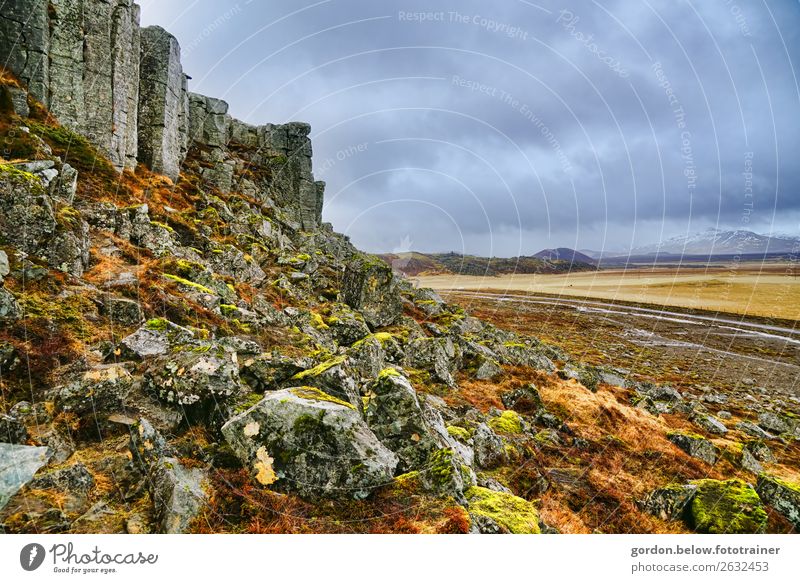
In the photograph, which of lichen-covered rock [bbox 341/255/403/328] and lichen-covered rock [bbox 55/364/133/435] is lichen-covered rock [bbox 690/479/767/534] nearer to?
lichen-covered rock [bbox 55/364/133/435]

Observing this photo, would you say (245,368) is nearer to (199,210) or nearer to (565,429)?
(565,429)

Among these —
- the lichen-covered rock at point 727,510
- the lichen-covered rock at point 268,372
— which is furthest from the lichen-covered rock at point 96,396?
the lichen-covered rock at point 727,510

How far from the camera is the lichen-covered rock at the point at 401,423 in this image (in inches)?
243

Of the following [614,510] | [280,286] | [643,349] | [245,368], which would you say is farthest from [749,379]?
[245,368]

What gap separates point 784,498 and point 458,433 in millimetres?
6909

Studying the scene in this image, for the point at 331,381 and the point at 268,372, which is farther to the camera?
the point at 268,372

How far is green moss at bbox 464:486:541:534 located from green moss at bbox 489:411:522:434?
4425 mm

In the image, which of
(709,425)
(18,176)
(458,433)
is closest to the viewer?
(458,433)

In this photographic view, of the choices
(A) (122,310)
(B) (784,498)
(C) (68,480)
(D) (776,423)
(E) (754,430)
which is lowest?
(D) (776,423)

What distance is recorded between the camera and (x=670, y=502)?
786cm

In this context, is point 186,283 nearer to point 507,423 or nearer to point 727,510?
point 507,423

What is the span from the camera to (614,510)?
323 inches

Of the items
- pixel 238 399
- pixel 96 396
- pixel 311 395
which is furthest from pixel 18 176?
pixel 311 395
